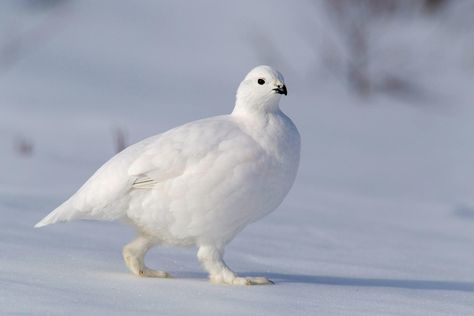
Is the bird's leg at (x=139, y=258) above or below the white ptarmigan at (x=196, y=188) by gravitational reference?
below

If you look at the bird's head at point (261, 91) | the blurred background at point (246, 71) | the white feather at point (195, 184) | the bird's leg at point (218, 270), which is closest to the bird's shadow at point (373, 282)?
the bird's leg at point (218, 270)

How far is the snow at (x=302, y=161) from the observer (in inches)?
134

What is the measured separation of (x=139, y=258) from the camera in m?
3.72

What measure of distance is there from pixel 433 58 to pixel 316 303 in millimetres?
9286

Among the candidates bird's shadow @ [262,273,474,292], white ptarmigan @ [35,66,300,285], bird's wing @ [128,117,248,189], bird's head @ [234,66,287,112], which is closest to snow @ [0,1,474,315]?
bird's shadow @ [262,273,474,292]

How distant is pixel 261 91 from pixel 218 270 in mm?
668

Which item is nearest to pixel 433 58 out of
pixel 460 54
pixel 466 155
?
pixel 460 54

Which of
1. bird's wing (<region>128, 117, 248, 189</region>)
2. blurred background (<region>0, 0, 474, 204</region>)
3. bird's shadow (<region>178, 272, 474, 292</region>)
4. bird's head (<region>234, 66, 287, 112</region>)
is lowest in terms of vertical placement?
bird's shadow (<region>178, 272, 474, 292</region>)

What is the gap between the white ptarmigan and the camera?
3.58m

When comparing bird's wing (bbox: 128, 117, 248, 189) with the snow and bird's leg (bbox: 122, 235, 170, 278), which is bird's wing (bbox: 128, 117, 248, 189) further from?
the snow

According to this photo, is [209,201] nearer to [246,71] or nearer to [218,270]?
[218,270]

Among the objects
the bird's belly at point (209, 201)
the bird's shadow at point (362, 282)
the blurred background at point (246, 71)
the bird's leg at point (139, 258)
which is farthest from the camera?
the blurred background at point (246, 71)

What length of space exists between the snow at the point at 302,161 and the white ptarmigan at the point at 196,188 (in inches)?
5.6

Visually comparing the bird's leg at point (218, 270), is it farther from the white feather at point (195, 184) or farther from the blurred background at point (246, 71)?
the blurred background at point (246, 71)
